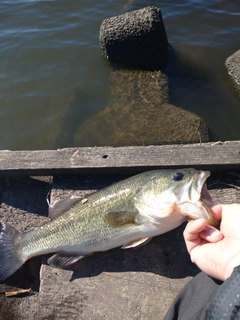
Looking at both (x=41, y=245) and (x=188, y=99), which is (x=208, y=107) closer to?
(x=188, y=99)

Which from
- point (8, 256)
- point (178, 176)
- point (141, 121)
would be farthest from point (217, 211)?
point (141, 121)

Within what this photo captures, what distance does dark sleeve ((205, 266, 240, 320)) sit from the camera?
1.96m

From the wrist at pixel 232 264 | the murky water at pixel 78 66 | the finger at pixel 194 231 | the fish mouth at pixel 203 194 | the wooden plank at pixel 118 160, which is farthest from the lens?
the murky water at pixel 78 66

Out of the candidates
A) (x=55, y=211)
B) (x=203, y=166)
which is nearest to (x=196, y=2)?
(x=203, y=166)

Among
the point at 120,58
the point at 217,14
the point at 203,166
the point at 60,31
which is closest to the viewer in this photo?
the point at 203,166

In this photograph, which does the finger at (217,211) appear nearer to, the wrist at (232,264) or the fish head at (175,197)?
the fish head at (175,197)

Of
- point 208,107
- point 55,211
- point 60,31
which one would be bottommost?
point 208,107

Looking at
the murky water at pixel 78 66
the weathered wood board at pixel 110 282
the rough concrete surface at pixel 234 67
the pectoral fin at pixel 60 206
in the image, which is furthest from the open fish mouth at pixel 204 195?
the rough concrete surface at pixel 234 67

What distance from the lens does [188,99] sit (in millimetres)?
7660

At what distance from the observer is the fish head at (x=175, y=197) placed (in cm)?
278

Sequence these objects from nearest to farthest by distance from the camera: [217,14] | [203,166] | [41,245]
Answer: [41,245] → [203,166] → [217,14]

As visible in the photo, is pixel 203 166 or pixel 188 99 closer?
pixel 203 166

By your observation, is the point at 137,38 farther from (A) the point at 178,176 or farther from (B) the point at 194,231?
(B) the point at 194,231

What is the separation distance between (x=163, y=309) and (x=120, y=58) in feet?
21.7
